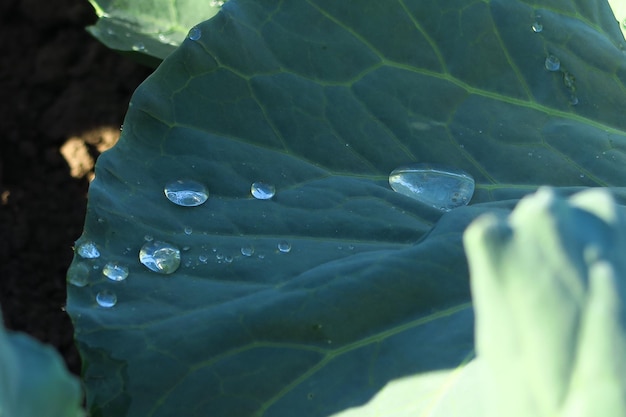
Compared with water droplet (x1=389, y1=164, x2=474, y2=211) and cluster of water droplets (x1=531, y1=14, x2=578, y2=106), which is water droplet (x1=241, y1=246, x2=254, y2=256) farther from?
cluster of water droplets (x1=531, y1=14, x2=578, y2=106)

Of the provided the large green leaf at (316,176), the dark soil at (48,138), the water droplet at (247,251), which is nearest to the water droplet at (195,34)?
the large green leaf at (316,176)

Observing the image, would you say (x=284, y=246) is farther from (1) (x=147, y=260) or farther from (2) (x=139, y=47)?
(2) (x=139, y=47)

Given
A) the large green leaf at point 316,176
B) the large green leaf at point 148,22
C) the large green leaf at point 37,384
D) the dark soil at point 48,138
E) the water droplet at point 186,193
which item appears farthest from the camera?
the dark soil at point 48,138

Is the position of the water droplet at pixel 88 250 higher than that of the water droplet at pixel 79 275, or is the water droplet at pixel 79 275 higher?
the water droplet at pixel 88 250

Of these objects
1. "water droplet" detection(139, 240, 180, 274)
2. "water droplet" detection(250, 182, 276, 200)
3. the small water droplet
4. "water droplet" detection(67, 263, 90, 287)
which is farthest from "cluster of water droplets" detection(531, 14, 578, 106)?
the small water droplet

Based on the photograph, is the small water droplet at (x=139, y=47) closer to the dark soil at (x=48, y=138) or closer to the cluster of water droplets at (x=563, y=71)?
the dark soil at (x=48, y=138)

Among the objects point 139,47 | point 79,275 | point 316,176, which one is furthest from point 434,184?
point 139,47
